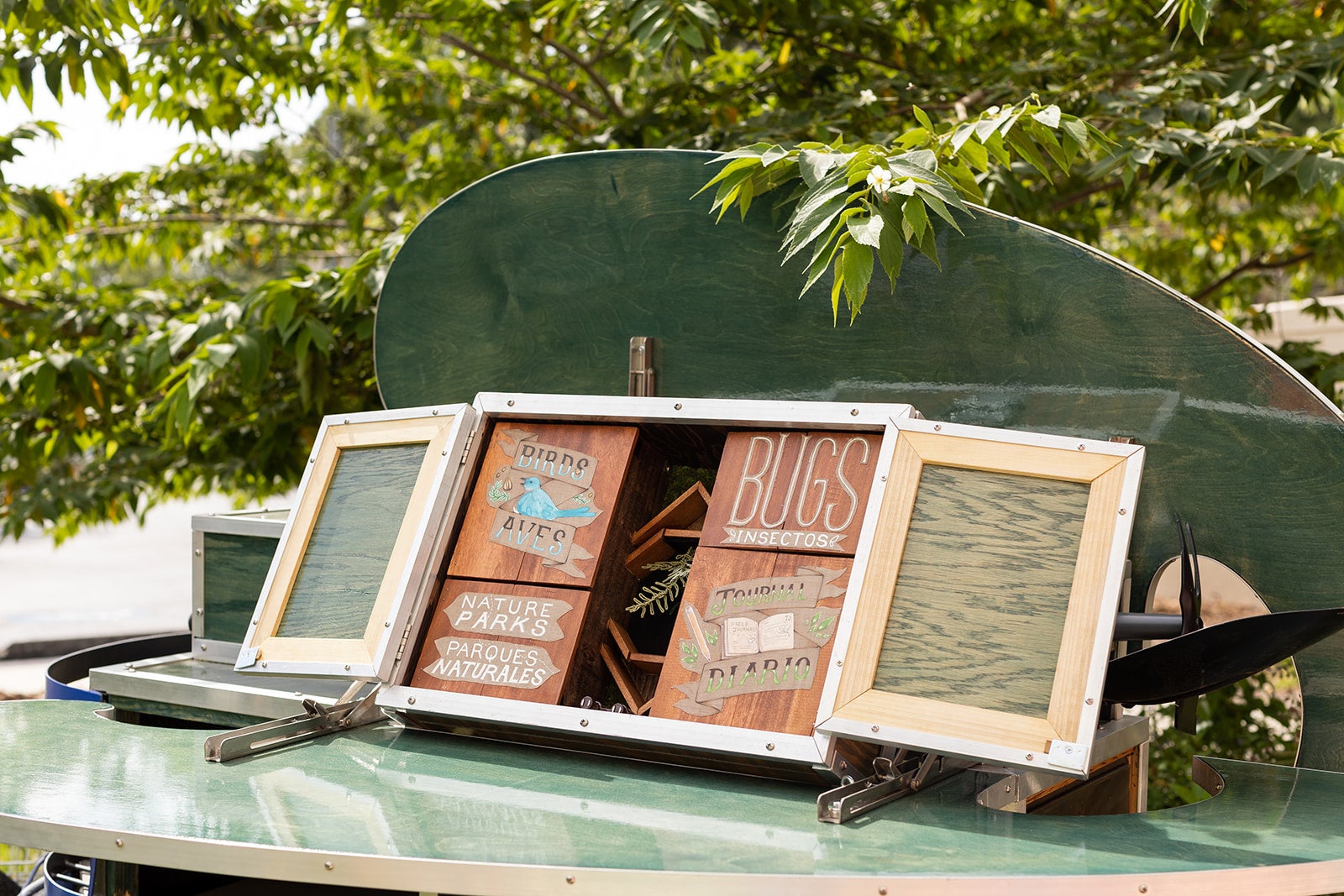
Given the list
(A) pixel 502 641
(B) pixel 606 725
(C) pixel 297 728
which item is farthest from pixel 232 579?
(B) pixel 606 725

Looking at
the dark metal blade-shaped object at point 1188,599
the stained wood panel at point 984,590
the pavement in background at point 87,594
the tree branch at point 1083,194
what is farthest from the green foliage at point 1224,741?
the pavement in background at point 87,594

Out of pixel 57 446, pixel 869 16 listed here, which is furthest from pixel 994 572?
pixel 57 446

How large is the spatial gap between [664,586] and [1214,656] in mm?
1025

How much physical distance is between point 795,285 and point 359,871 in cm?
156

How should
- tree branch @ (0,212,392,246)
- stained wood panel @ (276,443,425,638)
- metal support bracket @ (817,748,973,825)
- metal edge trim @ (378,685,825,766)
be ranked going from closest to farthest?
1. metal support bracket @ (817,748,973,825)
2. metal edge trim @ (378,685,825,766)
3. stained wood panel @ (276,443,425,638)
4. tree branch @ (0,212,392,246)

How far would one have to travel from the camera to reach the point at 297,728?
2418 mm

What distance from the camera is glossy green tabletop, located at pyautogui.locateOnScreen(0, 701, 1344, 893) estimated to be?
5.54ft

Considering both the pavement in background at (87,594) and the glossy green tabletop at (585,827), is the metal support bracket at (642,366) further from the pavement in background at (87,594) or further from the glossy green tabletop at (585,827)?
the pavement in background at (87,594)

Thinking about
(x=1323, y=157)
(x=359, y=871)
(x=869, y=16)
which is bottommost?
(x=359, y=871)

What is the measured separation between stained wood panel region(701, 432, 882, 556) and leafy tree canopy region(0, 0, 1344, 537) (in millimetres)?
456

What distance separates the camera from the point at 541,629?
2.34 meters

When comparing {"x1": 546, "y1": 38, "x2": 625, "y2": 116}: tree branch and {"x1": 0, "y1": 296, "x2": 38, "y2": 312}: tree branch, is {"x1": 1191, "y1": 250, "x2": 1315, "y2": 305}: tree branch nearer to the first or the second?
{"x1": 546, "y1": 38, "x2": 625, "y2": 116}: tree branch

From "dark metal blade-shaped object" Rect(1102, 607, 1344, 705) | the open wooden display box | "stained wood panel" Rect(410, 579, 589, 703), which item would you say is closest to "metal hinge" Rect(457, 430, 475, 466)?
the open wooden display box

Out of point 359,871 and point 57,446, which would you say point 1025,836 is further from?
point 57,446
